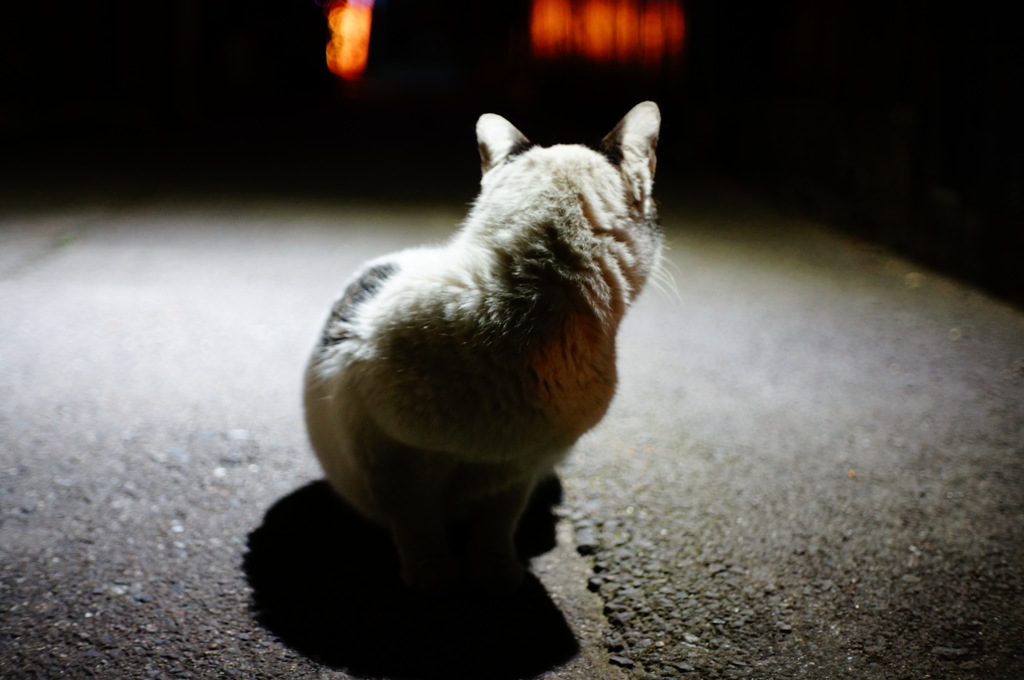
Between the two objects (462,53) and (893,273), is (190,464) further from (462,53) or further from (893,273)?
(462,53)

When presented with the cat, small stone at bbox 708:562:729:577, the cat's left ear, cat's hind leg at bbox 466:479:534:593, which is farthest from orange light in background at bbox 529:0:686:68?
cat's hind leg at bbox 466:479:534:593

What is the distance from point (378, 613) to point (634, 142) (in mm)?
1452

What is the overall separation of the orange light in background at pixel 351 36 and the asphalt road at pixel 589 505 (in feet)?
90.5

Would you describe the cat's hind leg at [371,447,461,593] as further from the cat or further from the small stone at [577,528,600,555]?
the small stone at [577,528,600,555]

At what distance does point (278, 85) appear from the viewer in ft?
65.9

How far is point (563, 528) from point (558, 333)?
912 mm

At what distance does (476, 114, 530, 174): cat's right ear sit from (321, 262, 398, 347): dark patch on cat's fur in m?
0.45

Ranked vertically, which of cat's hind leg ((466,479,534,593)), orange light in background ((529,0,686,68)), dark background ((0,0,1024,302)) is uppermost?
orange light in background ((529,0,686,68))

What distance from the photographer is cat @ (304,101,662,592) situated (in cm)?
192

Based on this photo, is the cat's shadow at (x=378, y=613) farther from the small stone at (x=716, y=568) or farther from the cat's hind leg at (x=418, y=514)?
the small stone at (x=716, y=568)

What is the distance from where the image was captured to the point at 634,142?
2.02 m

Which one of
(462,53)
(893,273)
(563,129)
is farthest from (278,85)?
(893,273)

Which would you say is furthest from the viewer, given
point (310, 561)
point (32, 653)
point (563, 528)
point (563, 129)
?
point (563, 129)

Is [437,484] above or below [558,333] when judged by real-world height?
below
